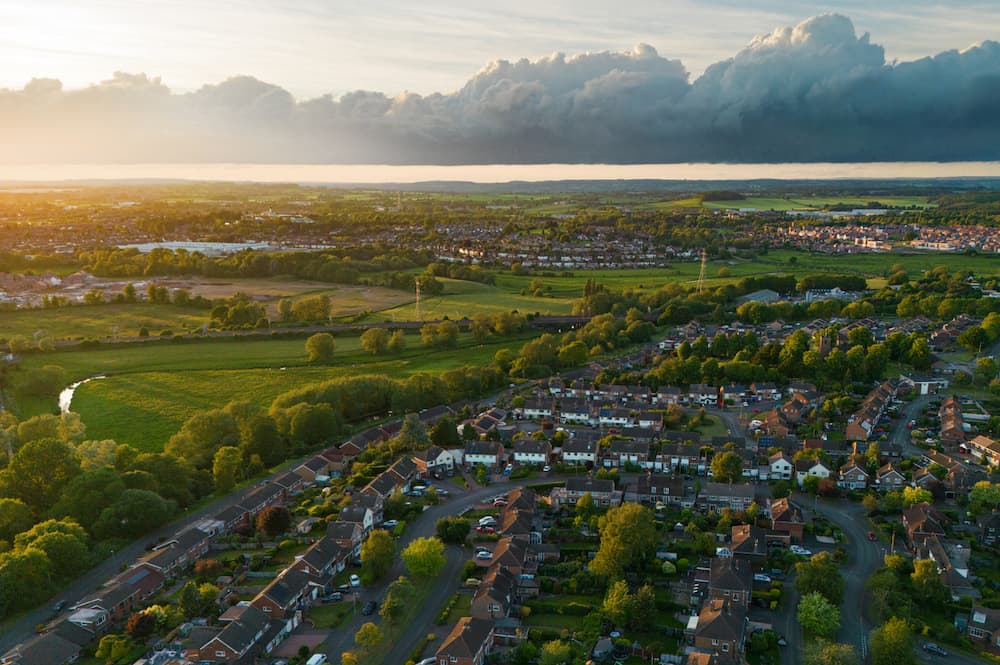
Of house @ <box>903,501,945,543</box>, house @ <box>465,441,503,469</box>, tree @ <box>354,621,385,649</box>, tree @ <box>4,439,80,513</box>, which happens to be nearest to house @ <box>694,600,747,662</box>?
tree @ <box>354,621,385,649</box>

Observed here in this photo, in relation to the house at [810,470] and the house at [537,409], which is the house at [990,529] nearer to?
the house at [810,470]

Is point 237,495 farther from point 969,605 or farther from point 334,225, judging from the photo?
point 334,225

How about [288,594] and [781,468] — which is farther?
[781,468]

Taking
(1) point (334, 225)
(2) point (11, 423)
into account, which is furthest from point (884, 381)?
(1) point (334, 225)

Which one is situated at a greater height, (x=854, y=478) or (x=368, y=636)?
(x=368, y=636)

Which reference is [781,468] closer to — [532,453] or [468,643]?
[532,453]

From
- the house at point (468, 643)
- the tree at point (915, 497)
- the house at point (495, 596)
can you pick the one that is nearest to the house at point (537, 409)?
the house at point (495, 596)

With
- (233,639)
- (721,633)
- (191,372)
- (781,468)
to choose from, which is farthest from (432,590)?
(191,372)
